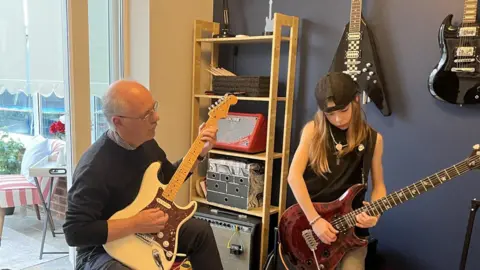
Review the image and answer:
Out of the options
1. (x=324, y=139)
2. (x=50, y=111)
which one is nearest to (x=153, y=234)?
(x=324, y=139)

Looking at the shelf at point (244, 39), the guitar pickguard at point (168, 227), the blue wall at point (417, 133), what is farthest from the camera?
the shelf at point (244, 39)

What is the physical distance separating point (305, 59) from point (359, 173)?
947 mm

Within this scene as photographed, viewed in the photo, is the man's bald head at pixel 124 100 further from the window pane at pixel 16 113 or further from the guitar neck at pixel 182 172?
the window pane at pixel 16 113

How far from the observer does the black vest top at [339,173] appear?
1940 mm

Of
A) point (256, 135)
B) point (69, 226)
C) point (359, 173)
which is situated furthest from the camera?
point (256, 135)

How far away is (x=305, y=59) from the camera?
8.66 feet

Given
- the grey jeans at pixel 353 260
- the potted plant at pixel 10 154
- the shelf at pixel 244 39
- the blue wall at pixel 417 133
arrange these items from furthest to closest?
the shelf at pixel 244 39
the potted plant at pixel 10 154
the blue wall at pixel 417 133
the grey jeans at pixel 353 260

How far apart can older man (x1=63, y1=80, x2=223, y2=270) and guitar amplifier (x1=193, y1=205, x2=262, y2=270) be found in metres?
0.69

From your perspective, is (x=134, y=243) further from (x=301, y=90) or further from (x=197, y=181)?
(x=301, y=90)

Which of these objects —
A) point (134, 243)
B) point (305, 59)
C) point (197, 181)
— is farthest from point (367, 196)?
point (134, 243)

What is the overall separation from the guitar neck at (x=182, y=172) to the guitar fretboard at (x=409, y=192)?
0.70 meters

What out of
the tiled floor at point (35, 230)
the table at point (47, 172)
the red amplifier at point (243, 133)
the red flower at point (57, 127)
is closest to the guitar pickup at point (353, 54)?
the red amplifier at point (243, 133)

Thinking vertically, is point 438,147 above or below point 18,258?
above

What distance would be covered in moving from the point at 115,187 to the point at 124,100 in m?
0.34
